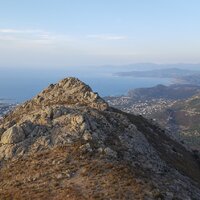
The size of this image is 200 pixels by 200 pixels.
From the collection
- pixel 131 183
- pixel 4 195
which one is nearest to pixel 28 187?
pixel 4 195

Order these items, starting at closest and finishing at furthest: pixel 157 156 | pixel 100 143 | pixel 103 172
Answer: pixel 103 172, pixel 100 143, pixel 157 156

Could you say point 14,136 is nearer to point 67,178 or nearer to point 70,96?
point 67,178

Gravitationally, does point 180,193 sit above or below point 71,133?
below

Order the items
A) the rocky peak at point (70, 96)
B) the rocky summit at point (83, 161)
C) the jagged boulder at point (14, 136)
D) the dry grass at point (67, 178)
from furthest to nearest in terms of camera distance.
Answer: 1. the rocky peak at point (70, 96)
2. the jagged boulder at point (14, 136)
3. the rocky summit at point (83, 161)
4. the dry grass at point (67, 178)

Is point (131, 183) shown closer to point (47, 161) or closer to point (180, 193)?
point (180, 193)

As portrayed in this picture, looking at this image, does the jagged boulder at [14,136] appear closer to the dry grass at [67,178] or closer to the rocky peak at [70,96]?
the dry grass at [67,178]

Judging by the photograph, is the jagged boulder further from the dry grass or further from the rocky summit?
the dry grass

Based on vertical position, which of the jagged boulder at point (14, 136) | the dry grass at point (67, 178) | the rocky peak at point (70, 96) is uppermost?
the rocky peak at point (70, 96)

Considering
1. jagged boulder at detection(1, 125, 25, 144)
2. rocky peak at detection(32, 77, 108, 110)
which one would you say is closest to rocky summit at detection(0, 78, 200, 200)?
jagged boulder at detection(1, 125, 25, 144)

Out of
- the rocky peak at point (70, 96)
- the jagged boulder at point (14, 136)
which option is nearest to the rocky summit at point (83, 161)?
the jagged boulder at point (14, 136)
